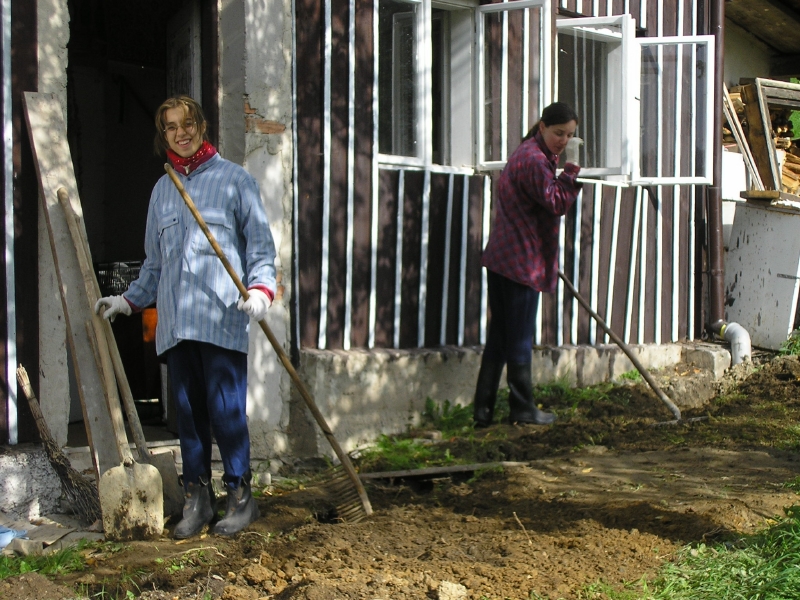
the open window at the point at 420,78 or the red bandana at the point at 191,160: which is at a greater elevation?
the open window at the point at 420,78

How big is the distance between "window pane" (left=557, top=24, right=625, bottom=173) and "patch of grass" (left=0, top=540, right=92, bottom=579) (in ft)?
16.5

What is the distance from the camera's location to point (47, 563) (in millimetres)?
3986

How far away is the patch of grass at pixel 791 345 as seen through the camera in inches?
330

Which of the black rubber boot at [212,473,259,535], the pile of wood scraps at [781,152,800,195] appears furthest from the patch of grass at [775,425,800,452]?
the pile of wood scraps at [781,152,800,195]

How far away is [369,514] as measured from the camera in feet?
14.6

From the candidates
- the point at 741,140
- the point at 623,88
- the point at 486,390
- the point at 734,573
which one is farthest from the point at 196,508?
the point at 741,140

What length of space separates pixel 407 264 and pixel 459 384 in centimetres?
92

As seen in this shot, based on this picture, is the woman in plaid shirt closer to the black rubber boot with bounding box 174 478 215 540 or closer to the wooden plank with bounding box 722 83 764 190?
the black rubber boot with bounding box 174 478 215 540

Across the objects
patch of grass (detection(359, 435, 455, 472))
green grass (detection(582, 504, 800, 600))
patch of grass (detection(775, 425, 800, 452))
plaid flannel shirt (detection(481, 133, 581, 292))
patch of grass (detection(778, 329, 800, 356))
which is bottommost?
patch of grass (detection(359, 435, 455, 472))

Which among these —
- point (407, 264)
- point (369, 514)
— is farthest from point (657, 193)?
point (369, 514)

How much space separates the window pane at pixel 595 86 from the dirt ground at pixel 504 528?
2522mm

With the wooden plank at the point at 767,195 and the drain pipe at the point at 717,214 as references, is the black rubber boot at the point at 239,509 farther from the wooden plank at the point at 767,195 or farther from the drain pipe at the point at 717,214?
the wooden plank at the point at 767,195

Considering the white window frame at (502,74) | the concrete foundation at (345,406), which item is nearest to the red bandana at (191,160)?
the concrete foundation at (345,406)

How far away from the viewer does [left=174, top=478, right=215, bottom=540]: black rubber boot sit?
4336 mm
